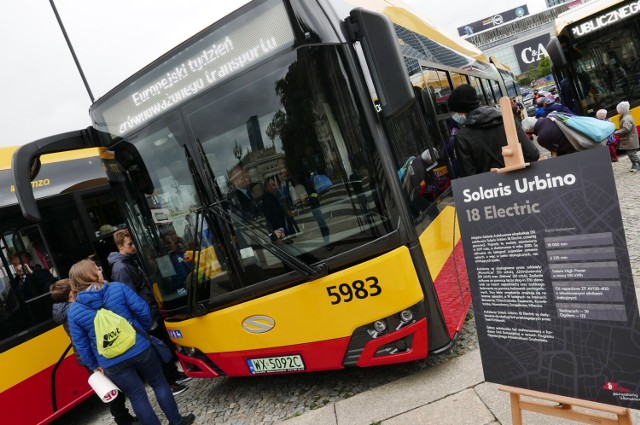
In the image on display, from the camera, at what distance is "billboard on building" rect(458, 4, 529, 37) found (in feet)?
373

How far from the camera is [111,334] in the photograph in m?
3.41

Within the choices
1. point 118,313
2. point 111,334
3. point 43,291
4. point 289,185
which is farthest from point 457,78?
point 43,291

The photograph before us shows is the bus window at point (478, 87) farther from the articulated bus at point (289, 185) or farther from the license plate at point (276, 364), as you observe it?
the license plate at point (276, 364)

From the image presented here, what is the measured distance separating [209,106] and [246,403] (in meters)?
2.81

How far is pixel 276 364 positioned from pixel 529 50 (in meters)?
102

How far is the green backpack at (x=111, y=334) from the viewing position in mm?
3395

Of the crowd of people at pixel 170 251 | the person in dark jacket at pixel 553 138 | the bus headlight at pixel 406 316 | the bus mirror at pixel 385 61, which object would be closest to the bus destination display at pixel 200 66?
the bus mirror at pixel 385 61

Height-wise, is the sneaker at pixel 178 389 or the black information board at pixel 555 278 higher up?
the black information board at pixel 555 278

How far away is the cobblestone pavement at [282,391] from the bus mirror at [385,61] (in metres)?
2.19

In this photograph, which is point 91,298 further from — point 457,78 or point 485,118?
point 457,78

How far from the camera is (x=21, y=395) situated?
435 cm

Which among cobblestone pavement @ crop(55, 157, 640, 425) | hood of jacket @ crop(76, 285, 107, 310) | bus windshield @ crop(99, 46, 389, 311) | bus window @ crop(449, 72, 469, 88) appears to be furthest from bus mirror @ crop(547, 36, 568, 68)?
hood of jacket @ crop(76, 285, 107, 310)

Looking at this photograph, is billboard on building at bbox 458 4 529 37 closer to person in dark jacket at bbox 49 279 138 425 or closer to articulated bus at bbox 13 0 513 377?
articulated bus at bbox 13 0 513 377

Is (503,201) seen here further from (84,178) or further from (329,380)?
(84,178)
